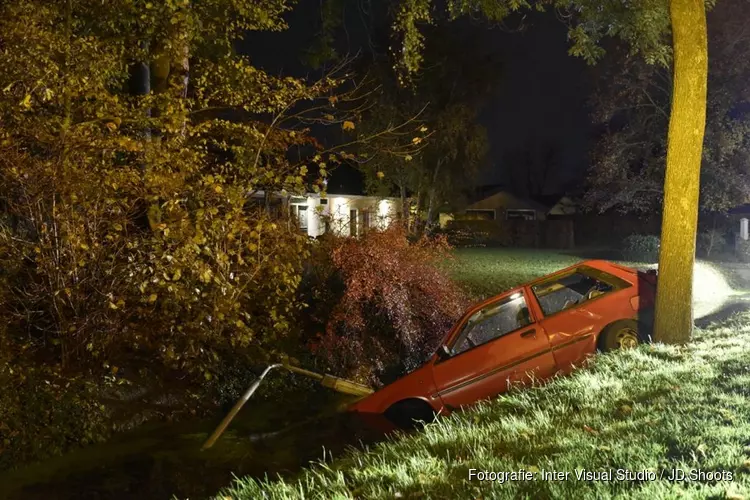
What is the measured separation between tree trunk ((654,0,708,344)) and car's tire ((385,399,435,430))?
9.74 feet

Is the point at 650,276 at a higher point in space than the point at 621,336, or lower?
higher

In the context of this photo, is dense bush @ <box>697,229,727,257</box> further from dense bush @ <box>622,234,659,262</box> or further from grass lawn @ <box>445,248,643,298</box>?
grass lawn @ <box>445,248,643,298</box>

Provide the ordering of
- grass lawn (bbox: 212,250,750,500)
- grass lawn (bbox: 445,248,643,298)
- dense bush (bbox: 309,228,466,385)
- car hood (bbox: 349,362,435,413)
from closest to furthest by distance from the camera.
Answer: grass lawn (bbox: 212,250,750,500) → car hood (bbox: 349,362,435,413) → dense bush (bbox: 309,228,466,385) → grass lawn (bbox: 445,248,643,298)

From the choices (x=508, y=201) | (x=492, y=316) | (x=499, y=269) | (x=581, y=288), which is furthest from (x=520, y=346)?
(x=508, y=201)

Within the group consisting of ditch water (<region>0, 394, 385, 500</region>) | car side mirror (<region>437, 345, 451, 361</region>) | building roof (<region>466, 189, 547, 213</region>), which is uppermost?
building roof (<region>466, 189, 547, 213</region>)

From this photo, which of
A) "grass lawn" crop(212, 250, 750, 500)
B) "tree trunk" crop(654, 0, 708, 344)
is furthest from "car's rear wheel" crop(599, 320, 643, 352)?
"grass lawn" crop(212, 250, 750, 500)

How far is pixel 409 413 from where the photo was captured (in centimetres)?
823

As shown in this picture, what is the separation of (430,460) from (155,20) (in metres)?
7.86

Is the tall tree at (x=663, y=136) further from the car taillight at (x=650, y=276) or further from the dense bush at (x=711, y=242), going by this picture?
the car taillight at (x=650, y=276)

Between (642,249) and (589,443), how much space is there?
25.7 metres

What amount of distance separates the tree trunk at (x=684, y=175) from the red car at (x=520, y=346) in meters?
0.35

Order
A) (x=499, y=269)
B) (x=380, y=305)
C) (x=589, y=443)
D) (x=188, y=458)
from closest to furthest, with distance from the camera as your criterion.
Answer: (x=589, y=443)
(x=188, y=458)
(x=380, y=305)
(x=499, y=269)

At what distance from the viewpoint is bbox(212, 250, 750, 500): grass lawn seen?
13.2 feet

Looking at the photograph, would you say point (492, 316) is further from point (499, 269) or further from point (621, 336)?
point (499, 269)
